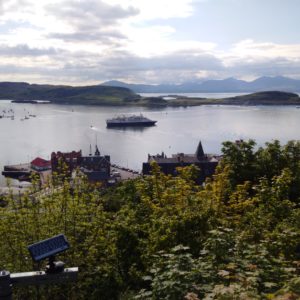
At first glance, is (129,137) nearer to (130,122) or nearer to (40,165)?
(130,122)

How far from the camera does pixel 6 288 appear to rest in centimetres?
282

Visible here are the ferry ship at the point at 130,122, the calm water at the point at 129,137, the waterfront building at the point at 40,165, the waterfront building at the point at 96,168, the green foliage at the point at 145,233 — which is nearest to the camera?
the green foliage at the point at 145,233

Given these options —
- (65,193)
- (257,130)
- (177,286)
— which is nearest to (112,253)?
(65,193)

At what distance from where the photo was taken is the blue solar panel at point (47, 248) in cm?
283

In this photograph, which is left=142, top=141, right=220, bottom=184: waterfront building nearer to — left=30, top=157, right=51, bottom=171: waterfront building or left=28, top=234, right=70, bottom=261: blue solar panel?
left=30, top=157, right=51, bottom=171: waterfront building

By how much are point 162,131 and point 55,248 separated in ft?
327

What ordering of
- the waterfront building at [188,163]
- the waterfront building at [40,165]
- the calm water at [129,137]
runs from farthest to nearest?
the calm water at [129,137] → the waterfront building at [40,165] → the waterfront building at [188,163]

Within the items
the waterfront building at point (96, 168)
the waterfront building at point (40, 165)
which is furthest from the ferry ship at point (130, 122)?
the waterfront building at point (96, 168)

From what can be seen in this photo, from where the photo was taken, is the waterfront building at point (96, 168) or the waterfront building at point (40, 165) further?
the waterfront building at point (40, 165)

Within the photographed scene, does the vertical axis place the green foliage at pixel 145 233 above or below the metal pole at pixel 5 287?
below

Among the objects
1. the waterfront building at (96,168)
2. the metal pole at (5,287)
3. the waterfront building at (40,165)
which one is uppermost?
the metal pole at (5,287)

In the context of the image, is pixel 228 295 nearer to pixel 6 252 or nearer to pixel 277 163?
pixel 6 252

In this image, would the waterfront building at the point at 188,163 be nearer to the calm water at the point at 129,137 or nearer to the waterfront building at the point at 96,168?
the waterfront building at the point at 96,168

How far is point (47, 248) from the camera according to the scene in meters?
2.89
